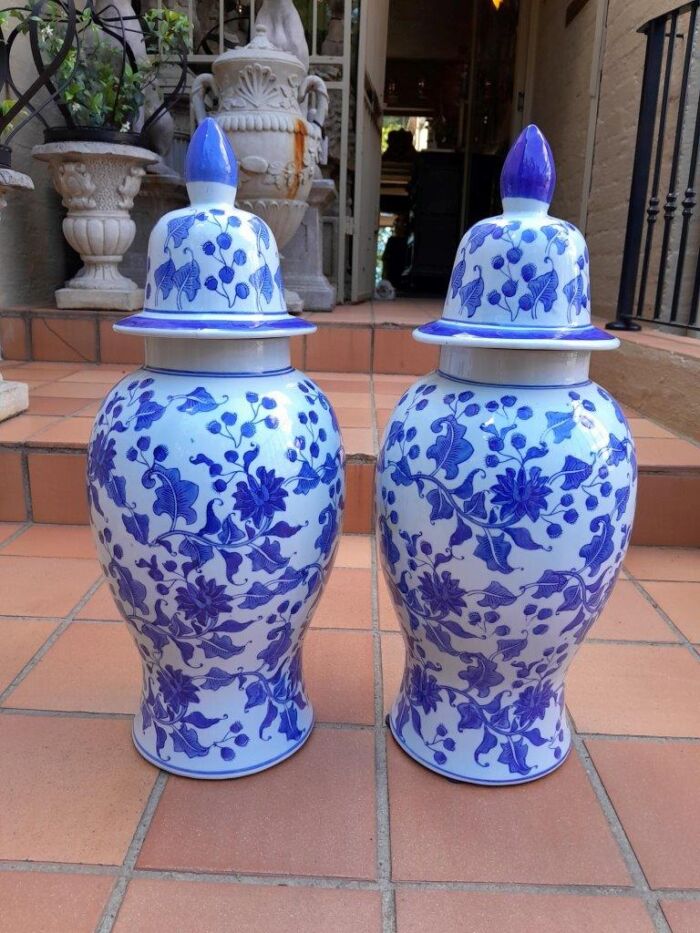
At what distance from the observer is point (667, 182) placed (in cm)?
301

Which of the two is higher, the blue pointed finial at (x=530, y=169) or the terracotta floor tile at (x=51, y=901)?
the blue pointed finial at (x=530, y=169)

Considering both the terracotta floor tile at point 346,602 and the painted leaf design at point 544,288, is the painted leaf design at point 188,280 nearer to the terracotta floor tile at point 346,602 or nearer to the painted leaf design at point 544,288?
the painted leaf design at point 544,288

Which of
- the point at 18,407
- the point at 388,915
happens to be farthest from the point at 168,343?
the point at 18,407

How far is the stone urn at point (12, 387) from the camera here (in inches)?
73.2

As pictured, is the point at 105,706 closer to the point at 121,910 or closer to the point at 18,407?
the point at 121,910

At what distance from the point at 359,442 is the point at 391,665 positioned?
745 millimetres

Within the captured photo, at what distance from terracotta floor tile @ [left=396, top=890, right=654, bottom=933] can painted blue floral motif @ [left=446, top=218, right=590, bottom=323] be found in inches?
25.6

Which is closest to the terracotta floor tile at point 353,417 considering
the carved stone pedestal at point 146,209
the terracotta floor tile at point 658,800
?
the terracotta floor tile at point 658,800

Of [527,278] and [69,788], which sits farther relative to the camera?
[69,788]

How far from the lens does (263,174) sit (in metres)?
2.80

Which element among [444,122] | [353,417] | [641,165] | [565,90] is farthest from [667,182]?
[444,122]

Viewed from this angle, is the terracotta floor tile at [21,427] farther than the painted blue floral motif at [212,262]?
Yes

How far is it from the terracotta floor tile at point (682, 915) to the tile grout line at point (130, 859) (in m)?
0.60

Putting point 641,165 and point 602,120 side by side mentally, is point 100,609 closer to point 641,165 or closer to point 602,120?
point 641,165
